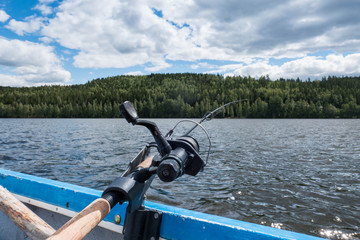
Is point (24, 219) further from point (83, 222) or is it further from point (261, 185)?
point (261, 185)

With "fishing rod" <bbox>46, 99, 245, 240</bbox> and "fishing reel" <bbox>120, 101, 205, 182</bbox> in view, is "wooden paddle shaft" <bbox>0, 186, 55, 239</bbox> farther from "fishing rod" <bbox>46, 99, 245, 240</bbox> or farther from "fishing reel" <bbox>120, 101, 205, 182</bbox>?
"fishing reel" <bbox>120, 101, 205, 182</bbox>

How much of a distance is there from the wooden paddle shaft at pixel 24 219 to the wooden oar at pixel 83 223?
21.6 inches

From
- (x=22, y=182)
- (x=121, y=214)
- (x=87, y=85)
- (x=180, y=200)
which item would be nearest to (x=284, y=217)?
(x=180, y=200)

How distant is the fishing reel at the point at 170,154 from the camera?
1650 mm

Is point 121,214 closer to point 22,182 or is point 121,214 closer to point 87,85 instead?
point 22,182

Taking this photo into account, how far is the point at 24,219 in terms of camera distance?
1.82 metres

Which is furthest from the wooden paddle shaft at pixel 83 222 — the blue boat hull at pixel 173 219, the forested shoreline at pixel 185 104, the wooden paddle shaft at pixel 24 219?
the forested shoreline at pixel 185 104

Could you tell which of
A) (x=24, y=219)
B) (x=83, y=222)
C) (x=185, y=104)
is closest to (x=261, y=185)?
(x=24, y=219)

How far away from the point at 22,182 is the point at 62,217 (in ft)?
2.22

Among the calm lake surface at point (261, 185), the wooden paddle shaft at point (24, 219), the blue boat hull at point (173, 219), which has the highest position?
the wooden paddle shaft at point (24, 219)

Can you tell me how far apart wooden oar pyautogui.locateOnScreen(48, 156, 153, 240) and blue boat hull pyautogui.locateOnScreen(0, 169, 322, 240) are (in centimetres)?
83

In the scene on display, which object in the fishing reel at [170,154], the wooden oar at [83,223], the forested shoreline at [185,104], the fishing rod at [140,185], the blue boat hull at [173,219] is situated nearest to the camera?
the wooden oar at [83,223]

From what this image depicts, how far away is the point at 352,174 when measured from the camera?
10031 millimetres

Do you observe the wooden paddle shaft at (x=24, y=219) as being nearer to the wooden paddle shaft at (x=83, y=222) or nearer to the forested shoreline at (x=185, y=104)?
the wooden paddle shaft at (x=83, y=222)
